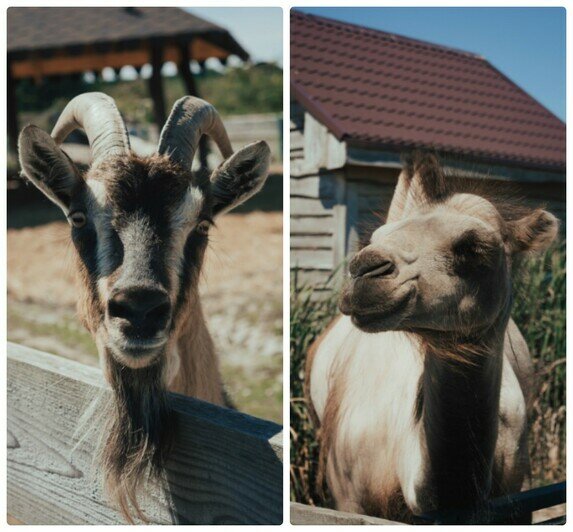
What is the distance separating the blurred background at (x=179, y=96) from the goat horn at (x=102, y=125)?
211 mm

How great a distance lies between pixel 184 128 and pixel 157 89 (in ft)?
4.14

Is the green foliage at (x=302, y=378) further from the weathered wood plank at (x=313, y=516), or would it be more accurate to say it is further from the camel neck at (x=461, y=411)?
the camel neck at (x=461, y=411)

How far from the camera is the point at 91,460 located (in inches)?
65.3

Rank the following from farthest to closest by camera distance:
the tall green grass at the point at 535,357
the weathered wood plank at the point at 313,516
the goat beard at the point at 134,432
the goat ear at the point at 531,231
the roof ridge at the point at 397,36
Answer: the tall green grass at the point at 535,357, the roof ridge at the point at 397,36, the weathered wood plank at the point at 313,516, the goat ear at the point at 531,231, the goat beard at the point at 134,432

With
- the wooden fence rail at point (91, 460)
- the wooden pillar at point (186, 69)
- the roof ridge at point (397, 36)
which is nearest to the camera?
the wooden fence rail at point (91, 460)

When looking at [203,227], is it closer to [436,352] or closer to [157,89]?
[436,352]

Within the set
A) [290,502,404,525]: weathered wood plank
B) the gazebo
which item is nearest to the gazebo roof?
the gazebo

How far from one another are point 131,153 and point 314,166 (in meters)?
0.97

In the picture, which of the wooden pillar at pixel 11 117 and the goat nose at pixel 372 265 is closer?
the goat nose at pixel 372 265

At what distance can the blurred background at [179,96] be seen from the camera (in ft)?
8.43

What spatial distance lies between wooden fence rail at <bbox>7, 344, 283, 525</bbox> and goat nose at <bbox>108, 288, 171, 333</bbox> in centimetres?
20

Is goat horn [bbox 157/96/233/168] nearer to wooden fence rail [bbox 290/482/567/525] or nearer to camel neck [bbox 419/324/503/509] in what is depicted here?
camel neck [bbox 419/324/503/509]

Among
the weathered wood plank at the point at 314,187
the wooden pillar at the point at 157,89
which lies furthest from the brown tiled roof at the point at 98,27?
the weathered wood plank at the point at 314,187

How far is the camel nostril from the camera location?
5.17 feet
